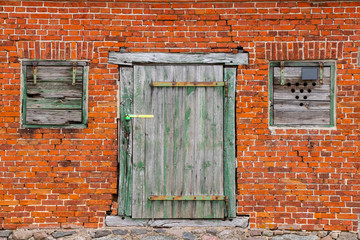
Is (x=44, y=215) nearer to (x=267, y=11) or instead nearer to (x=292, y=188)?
(x=292, y=188)

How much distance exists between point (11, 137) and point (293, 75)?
362 cm

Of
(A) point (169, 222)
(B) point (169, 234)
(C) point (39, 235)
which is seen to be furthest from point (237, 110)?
(C) point (39, 235)

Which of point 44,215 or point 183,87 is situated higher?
point 183,87

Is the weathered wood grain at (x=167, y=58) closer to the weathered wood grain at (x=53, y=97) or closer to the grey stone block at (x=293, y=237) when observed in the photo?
the weathered wood grain at (x=53, y=97)

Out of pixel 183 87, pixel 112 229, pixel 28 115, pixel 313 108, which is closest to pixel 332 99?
pixel 313 108

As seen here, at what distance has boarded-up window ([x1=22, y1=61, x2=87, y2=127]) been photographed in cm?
448

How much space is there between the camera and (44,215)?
4.44 metres

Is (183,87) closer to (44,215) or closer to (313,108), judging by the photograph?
(313,108)

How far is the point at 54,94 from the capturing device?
4.50 meters

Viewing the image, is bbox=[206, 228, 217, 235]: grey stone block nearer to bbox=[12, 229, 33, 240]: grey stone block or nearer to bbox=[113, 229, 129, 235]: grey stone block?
bbox=[113, 229, 129, 235]: grey stone block

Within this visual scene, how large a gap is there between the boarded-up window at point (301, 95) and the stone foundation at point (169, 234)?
1365mm

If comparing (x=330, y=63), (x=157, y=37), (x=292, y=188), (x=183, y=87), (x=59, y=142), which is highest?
(x=157, y=37)

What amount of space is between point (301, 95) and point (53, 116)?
3147mm

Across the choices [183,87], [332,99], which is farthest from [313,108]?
[183,87]
